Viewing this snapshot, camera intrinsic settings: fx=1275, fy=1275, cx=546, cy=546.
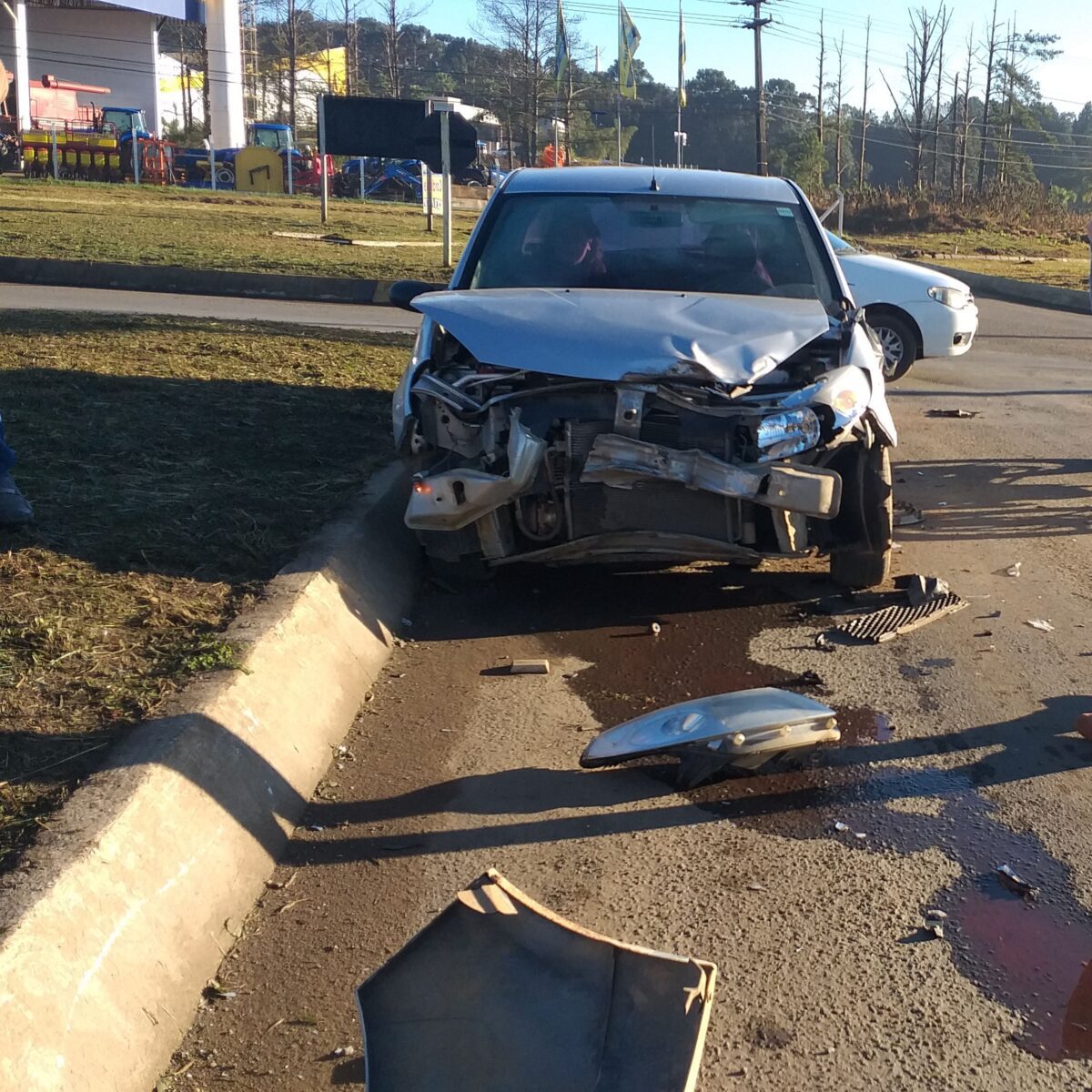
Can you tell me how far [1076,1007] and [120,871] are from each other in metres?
2.16

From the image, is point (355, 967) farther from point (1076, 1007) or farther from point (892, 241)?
point (892, 241)

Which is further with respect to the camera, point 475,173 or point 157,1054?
point 475,173

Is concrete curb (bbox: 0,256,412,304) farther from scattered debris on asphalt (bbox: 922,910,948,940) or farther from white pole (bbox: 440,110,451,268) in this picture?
scattered debris on asphalt (bbox: 922,910,948,940)

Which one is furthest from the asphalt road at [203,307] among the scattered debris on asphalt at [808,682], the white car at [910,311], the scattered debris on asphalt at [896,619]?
the scattered debris on asphalt at [808,682]

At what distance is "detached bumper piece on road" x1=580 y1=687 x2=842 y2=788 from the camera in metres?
3.93

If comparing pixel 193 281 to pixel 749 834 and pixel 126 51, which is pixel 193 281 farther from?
pixel 126 51

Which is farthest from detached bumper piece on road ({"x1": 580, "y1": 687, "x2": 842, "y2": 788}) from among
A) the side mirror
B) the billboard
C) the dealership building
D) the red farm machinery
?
the dealership building

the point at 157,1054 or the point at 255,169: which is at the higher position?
the point at 255,169

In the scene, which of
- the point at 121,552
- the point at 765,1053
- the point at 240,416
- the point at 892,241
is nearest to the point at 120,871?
the point at 765,1053

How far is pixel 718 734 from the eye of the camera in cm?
393

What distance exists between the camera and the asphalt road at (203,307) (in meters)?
13.3

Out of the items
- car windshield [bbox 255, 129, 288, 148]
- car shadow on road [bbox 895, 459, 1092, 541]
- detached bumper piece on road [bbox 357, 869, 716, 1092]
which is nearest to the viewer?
detached bumper piece on road [bbox 357, 869, 716, 1092]

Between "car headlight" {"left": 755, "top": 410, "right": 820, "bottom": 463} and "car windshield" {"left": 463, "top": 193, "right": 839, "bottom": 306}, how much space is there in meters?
1.36

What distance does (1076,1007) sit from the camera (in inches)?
112
